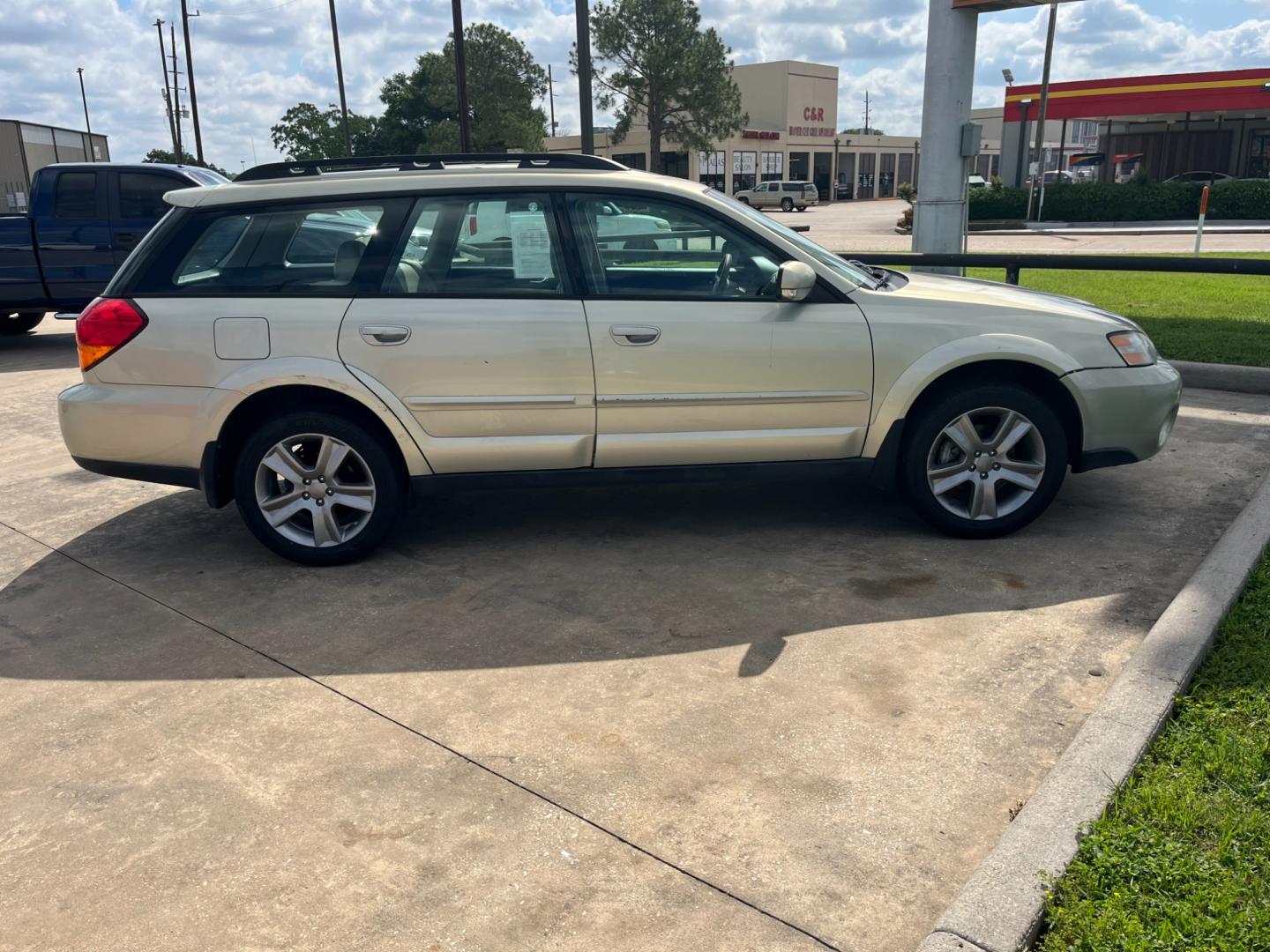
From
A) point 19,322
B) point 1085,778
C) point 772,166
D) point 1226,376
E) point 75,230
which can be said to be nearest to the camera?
point 1085,778

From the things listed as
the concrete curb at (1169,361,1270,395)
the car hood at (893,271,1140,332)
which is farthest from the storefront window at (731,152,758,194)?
the car hood at (893,271,1140,332)

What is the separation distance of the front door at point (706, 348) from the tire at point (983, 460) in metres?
0.34

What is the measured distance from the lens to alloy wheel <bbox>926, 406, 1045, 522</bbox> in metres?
4.88

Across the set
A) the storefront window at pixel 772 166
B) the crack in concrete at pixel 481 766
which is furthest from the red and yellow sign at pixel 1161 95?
the crack in concrete at pixel 481 766

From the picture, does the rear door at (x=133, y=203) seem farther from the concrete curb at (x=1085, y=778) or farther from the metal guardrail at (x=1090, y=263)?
the concrete curb at (x=1085, y=778)

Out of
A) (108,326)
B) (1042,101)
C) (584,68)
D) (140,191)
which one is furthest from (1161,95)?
(108,326)

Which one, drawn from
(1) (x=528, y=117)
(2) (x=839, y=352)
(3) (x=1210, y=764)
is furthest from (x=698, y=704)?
(1) (x=528, y=117)

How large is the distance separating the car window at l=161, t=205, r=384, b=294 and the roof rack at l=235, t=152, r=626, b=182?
0.31 m

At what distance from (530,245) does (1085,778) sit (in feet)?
10.3

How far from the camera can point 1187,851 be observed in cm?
265

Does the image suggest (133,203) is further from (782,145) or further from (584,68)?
(782,145)

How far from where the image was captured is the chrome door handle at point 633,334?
4699mm

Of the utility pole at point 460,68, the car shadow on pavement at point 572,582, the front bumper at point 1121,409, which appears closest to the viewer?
the car shadow on pavement at point 572,582

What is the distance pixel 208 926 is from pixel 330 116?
70174mm
